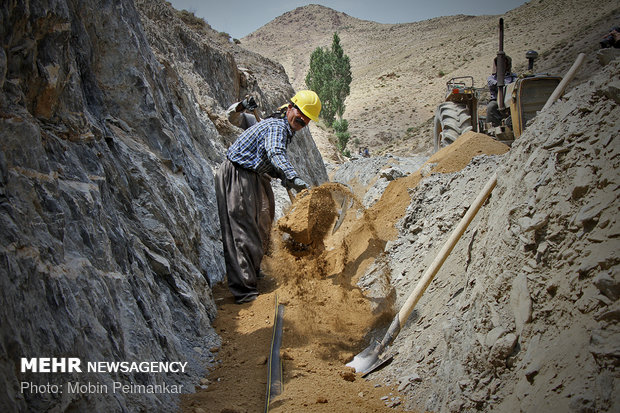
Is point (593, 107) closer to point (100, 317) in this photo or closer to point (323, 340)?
point (323, 340)

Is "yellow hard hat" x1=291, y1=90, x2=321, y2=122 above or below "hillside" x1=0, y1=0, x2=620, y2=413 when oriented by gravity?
above

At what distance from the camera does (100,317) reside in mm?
2244

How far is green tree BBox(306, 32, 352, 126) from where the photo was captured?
37.7 metres

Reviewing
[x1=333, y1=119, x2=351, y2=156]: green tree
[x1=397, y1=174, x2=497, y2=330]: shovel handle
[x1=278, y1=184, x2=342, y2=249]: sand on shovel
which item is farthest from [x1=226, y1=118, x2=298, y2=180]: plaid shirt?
[x1=333, y1=119, x2=351, y2=156]: green tree

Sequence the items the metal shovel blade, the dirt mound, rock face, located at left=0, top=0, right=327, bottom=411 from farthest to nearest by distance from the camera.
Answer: the dirt mound → the metal shovel blade → rock face, located at left=0, top=0, right=327, bottom=411

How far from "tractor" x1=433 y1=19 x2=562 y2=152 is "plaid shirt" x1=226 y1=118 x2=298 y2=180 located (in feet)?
14.6

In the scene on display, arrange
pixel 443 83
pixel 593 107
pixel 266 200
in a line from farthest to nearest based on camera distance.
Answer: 1. pixel 443 83
2. pixel 266 200
3. pixel 593 107

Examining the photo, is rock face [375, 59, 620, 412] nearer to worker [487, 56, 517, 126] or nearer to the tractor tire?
worker [487, 56, 517, 126]

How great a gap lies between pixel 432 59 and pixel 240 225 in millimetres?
51935

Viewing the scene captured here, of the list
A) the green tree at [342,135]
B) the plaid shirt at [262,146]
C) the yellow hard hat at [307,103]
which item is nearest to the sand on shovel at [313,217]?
the plaid shirt at [262,146]

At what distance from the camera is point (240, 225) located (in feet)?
16.2

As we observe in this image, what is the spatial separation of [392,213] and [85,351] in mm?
4564

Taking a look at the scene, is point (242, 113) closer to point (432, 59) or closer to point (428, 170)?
point (428, 170)

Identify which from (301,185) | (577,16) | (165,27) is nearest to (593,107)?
(301,185)
